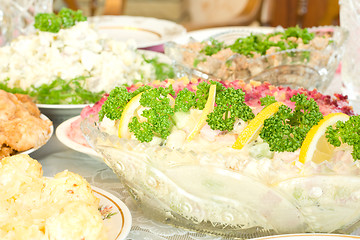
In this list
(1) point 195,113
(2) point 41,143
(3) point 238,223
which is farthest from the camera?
(2) point 41,143

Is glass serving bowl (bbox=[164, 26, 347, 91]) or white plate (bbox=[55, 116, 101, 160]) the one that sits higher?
glass serving bowl (bbox=[164, 26, 347, 91])

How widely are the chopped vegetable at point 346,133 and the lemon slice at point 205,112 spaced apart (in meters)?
0.28

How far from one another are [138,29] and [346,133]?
2.30m

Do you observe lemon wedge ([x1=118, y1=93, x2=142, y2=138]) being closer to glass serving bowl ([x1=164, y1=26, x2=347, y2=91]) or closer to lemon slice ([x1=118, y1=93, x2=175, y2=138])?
lemon slice ([x1=118, y1=93, x2=175, y2=138])

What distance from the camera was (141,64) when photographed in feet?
7.56

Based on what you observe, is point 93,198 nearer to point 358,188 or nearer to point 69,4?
point 358,188

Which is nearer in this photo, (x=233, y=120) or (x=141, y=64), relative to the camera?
(x=233, y=120)

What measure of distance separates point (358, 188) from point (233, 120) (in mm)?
328

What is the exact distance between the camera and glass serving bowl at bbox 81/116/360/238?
1.05 metres

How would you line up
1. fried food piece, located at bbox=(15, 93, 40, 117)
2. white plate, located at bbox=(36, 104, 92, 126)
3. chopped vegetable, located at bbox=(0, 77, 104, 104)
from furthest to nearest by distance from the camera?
chopped vegetable, located at bbox=(0, 77, 104, 104) → white plate, located at bbox=(36, 104, 92, 126) → fried food piece, located at bbox=(15, 93, 40, 117)

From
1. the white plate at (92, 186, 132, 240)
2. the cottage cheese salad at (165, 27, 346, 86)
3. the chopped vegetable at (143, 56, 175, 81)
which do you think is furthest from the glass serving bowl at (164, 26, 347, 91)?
the white plate at (92, 186, 132, 240)

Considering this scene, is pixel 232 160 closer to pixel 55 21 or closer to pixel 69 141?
pixel 69 141

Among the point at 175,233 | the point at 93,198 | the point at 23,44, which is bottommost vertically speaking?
the point at 175,233

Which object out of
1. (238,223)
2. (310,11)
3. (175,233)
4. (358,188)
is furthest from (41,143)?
(310,11)
